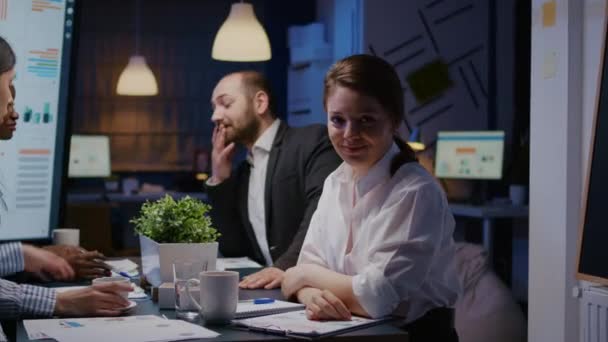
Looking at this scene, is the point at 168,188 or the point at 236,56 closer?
the point at 236,56

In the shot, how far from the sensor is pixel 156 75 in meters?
8.97

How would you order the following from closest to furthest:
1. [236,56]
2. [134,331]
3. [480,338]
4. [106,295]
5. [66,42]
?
[134,331]
[106,295]
[66,42]
[480,338]
[236,56]

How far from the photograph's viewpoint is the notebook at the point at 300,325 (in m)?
1.50

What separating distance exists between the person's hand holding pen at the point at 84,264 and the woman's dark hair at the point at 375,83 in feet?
2.80

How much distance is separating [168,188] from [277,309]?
6801 millimetres

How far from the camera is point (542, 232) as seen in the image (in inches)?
118

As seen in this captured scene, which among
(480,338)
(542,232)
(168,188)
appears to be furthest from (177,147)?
(542,232)

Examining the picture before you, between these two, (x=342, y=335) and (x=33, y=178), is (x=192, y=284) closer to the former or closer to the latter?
(x=342, y=335)

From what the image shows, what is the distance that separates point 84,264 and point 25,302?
1.89 ft

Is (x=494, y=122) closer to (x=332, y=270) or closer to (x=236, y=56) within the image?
(x=236, y=56)

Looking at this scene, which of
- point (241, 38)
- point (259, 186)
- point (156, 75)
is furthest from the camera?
point (156, 75)

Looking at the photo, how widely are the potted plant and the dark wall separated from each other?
6.85 meters

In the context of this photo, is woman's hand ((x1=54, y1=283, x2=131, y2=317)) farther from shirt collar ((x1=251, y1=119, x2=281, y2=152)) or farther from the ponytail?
shirt collar ((x1=251, y1=119, x2=281, y2=152))

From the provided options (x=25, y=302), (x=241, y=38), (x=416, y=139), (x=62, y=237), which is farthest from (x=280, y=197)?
(x=416, y=139)
